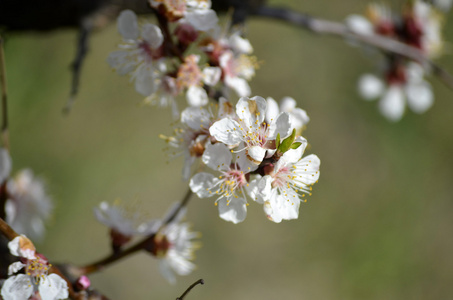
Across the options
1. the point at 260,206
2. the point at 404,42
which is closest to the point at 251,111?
the point at 404,42

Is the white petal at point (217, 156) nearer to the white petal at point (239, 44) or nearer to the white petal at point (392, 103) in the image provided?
the white petal at point (239, 44)

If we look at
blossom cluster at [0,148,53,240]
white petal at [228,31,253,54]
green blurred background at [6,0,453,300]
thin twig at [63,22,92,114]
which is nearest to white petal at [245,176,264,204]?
white petal at [228,31,253,54]

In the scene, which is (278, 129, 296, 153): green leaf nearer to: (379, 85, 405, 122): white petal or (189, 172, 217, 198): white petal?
(189, 172, 217, 198): white petal

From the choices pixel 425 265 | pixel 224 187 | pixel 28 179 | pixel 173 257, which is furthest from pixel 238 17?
pixel 425 265

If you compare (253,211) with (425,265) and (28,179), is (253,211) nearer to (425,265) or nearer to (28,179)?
(425,265)

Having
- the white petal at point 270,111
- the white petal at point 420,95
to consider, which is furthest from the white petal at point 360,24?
the white petal at point 270,111

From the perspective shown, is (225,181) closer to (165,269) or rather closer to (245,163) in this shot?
(245,163)
